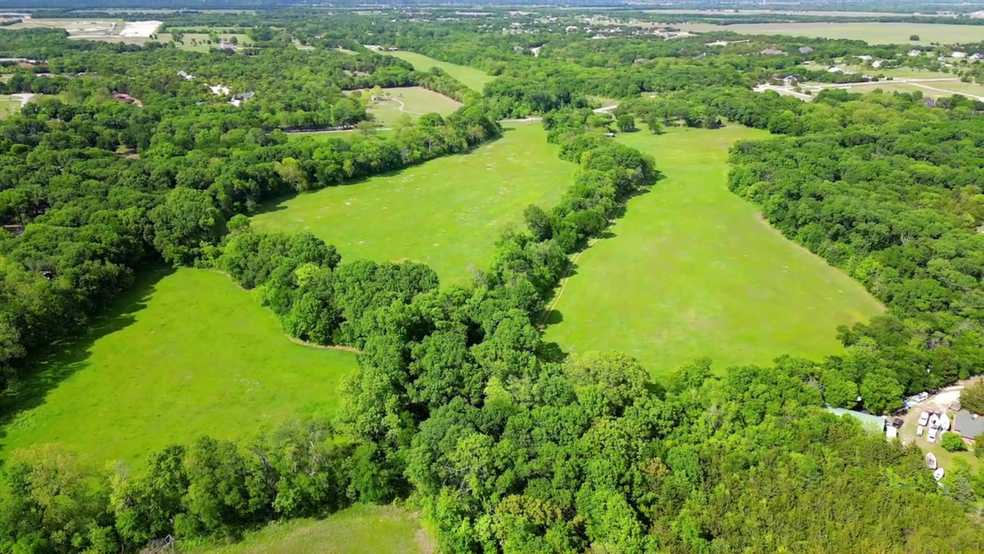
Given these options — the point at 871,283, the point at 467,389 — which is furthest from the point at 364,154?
the point at 871,283

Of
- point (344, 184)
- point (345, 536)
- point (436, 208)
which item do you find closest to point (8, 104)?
point (344, 184)

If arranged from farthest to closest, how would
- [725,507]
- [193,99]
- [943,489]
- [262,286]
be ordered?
[193,99]
[262,286]
[943,489]
[725,507]

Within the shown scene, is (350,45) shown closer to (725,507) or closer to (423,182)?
(423,182)

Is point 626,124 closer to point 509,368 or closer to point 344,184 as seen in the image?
point 344,184

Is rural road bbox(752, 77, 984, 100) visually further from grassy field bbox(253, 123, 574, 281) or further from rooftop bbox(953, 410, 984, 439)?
rooftop bbox(953, 410, 984, 439)

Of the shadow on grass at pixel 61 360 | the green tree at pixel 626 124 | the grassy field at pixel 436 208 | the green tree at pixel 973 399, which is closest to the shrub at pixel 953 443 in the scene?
the green tree at pixel 973 399

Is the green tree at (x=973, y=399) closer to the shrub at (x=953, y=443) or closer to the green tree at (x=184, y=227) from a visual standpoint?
the shrub at (x=953, y=443)

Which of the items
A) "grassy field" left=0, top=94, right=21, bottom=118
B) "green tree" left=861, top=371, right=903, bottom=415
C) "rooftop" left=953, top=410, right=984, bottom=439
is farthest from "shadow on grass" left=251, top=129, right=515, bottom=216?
"rooftop" left=953, top=410, right=984, bottom=439

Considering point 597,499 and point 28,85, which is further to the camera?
point 28,85
